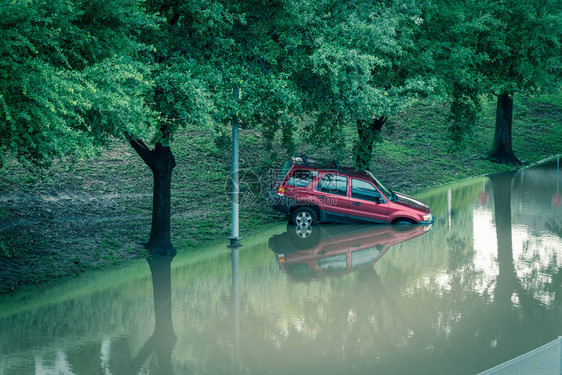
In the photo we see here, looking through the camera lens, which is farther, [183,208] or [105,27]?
[183,208]

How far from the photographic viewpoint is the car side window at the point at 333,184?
61.2 ft

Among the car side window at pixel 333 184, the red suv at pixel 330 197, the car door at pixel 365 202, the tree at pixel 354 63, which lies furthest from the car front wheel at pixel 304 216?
the tree at pixel 354 63

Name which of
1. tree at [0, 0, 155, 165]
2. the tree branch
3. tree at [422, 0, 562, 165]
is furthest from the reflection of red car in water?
tree at [422, 0, 562, 165]

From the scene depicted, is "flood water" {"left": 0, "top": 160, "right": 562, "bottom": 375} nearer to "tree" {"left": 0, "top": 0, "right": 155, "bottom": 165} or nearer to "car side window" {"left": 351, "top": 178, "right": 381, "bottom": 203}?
"car side window" {"left": 351, "top": 178, "right": 381, "bottom": 203}

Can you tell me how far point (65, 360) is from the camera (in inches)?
396

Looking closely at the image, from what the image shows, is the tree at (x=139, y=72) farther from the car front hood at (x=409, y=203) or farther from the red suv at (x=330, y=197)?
the car front hood at (x=409, y=203)

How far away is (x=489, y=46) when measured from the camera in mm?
24344

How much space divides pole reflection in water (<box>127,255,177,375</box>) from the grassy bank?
3.74ft

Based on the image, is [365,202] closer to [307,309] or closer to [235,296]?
[235,296]

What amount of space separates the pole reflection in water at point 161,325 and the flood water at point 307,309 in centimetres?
3

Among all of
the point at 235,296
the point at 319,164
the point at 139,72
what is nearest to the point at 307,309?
the point at 235,296

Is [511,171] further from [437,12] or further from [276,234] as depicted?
[276,234]

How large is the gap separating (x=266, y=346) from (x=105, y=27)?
6641 millimetres

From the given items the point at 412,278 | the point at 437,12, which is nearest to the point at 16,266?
the point at 412,278
